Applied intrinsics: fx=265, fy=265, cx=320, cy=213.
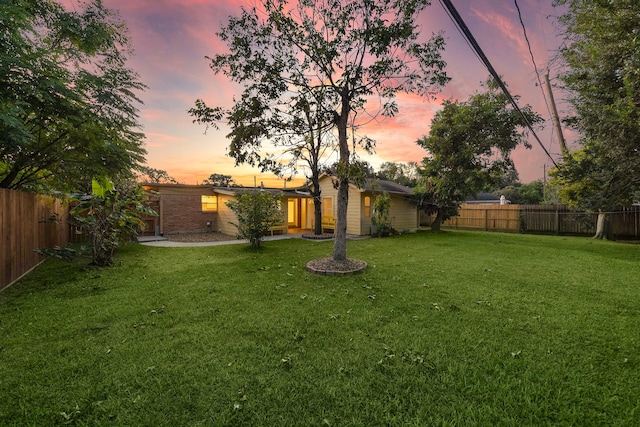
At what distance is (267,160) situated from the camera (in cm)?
764

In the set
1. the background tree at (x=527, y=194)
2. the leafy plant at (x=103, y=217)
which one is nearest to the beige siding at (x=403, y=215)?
the leafy plant at (x=103, y=217)

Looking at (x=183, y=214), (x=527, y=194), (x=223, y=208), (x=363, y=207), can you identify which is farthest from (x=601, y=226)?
(x=183, y=214)

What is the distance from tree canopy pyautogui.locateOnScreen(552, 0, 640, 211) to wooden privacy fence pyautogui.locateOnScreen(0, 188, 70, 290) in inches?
555

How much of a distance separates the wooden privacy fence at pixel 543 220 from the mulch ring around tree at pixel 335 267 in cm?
1258

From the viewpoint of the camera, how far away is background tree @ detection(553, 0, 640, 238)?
718cm

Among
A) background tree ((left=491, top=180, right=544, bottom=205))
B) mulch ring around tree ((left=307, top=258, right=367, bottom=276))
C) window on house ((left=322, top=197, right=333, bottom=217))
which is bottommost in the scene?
mulch ring around tree ((left=307, top=258, right=367, bottom=276))

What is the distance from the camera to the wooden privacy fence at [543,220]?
45.1 feet

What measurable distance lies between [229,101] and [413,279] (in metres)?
6.53

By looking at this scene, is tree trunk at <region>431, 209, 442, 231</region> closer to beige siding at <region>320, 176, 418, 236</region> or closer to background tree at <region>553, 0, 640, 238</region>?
beige siding at <region>320, 176, 418, 236</region>

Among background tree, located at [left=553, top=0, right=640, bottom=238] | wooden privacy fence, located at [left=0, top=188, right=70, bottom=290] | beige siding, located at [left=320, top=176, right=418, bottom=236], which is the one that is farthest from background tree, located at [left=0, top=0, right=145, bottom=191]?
background tree, located at [left=553, top=0, right=640, bottom=238]

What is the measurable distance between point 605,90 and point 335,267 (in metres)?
10.6

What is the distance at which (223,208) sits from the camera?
15594 millimetres

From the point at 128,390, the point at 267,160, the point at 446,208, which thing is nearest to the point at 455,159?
the point at 446,208

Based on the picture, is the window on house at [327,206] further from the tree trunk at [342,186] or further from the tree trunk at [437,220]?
the tree trunk at [342,186]
